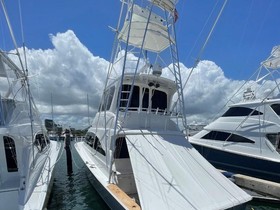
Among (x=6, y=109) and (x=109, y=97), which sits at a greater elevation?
(x=109, y=97)

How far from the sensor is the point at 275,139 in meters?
12.2

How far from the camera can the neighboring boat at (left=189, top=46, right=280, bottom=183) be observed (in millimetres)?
11969

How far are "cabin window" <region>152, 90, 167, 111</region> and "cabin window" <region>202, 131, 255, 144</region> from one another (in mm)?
5245

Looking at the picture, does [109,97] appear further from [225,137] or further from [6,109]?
[225,137]

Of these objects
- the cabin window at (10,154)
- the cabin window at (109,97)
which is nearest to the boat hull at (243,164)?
the cabin window at (109,97)

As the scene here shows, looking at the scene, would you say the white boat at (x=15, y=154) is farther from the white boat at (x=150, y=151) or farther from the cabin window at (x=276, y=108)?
the cabin window at (x=276, y=108)

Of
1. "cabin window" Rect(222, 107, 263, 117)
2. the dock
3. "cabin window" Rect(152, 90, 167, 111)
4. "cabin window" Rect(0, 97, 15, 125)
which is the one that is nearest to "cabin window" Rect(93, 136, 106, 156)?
"cabin window" Rect(152, 90, 167, 111)

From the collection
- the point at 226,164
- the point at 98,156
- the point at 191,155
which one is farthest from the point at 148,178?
the point at 226,164

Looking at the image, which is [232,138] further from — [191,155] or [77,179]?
[77,179]

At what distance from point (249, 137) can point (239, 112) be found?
5.77ft

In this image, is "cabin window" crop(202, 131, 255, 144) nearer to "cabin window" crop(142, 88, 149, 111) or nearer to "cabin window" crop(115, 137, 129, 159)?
"cabin window" crop(142, 88, 149, 111)

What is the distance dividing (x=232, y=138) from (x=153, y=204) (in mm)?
9894

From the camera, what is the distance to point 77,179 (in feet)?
43.6

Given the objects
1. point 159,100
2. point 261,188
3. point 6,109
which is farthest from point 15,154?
point 261,188
